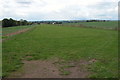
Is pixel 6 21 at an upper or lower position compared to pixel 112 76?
upper

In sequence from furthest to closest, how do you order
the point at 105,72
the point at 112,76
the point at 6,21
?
the point at 6,21 < the point at 105,72 < the point at 112,76

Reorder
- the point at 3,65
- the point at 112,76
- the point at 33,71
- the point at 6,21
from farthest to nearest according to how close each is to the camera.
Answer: the point at 6,21
the point at 3,65
the point at 33,71
the point at 112,76

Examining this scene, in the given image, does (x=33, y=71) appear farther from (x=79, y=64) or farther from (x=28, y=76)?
(x=79, y=64)

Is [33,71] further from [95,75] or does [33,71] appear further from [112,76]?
[112,76]

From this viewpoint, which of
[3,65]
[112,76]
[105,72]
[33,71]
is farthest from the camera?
[3,65]

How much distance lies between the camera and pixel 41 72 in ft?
19.3

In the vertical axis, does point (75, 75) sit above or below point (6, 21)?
below

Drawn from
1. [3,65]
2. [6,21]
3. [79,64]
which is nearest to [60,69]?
[79,64]

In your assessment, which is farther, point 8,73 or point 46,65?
point 46,65

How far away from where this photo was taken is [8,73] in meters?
5.69

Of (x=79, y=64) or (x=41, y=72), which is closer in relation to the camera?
(x=41, y=72)

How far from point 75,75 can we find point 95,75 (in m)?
0.58

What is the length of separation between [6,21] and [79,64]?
52.9 metres

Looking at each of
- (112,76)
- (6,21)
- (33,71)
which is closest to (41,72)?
(33,71)
